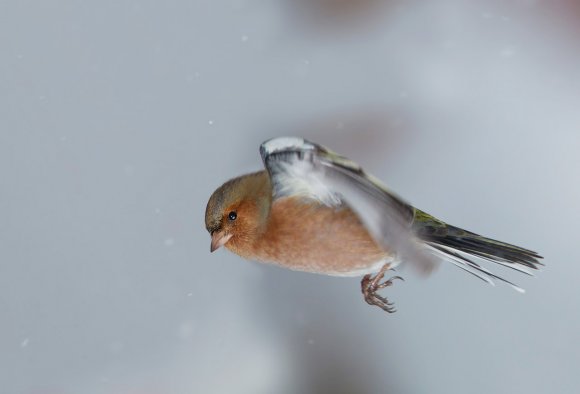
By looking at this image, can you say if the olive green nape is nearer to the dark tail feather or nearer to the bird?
the bird

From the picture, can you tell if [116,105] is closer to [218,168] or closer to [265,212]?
[218,168]

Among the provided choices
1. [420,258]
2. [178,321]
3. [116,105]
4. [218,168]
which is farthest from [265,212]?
[178,321]

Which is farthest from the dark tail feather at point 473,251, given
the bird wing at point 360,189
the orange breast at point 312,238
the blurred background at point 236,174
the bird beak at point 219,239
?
the blurred background at point 236,174

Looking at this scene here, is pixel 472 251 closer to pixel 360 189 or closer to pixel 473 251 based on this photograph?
pixel 473 251

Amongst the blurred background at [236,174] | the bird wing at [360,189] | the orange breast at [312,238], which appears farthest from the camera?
the blurred background at [236,174]

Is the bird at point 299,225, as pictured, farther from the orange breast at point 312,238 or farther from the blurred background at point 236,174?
the blurred background at point 236,174

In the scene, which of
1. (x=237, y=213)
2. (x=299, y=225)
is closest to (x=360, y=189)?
(x=299, y=225)
